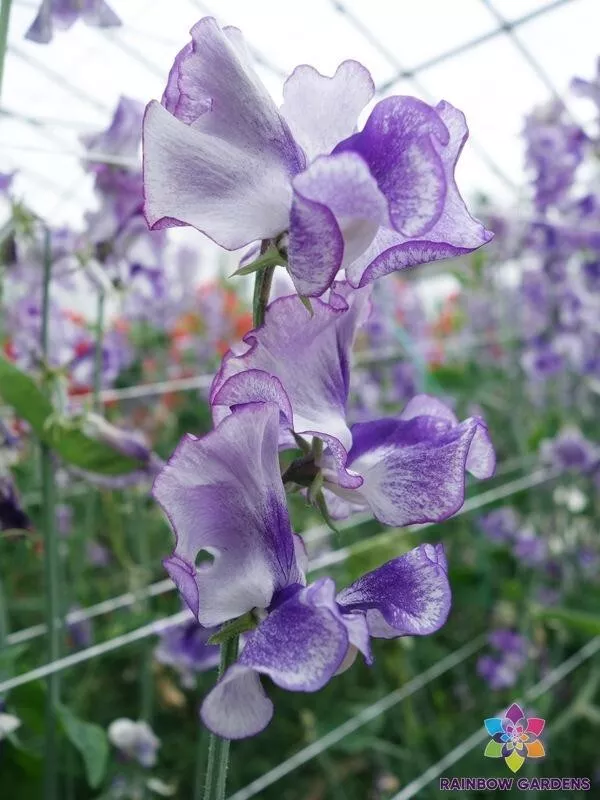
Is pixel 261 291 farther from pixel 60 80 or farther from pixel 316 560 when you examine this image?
pixel 60 80

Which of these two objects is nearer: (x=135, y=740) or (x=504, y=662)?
(x=135, y=740)

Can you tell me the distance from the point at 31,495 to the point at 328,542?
748mm

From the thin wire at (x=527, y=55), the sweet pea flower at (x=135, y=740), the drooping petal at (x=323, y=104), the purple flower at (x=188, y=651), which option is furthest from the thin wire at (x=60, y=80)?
the drooping petal at (x=323, y=104)

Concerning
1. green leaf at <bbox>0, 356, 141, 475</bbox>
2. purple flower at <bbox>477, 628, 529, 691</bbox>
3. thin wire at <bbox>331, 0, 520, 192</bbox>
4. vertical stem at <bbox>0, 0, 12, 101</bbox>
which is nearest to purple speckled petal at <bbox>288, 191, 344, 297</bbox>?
vertical stem at <bbox>0, 0, 12, 101</bbox>

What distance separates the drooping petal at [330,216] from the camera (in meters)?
0.32

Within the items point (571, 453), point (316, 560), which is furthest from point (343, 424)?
point (571, 453)

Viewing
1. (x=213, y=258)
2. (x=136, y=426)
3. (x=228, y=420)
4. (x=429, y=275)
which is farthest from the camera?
(x=429, y=275)

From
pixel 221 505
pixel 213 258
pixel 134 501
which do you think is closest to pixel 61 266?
pixel 134 501

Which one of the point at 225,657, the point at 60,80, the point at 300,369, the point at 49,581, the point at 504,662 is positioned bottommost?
the point at 504,662

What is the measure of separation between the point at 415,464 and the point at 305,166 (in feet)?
0.49

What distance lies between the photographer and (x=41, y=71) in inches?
103

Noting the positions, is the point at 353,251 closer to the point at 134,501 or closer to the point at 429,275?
the point at 134,501

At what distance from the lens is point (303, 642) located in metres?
0.34

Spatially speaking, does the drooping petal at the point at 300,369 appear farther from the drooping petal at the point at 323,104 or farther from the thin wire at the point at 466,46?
the thin wire at the point at 466,46
